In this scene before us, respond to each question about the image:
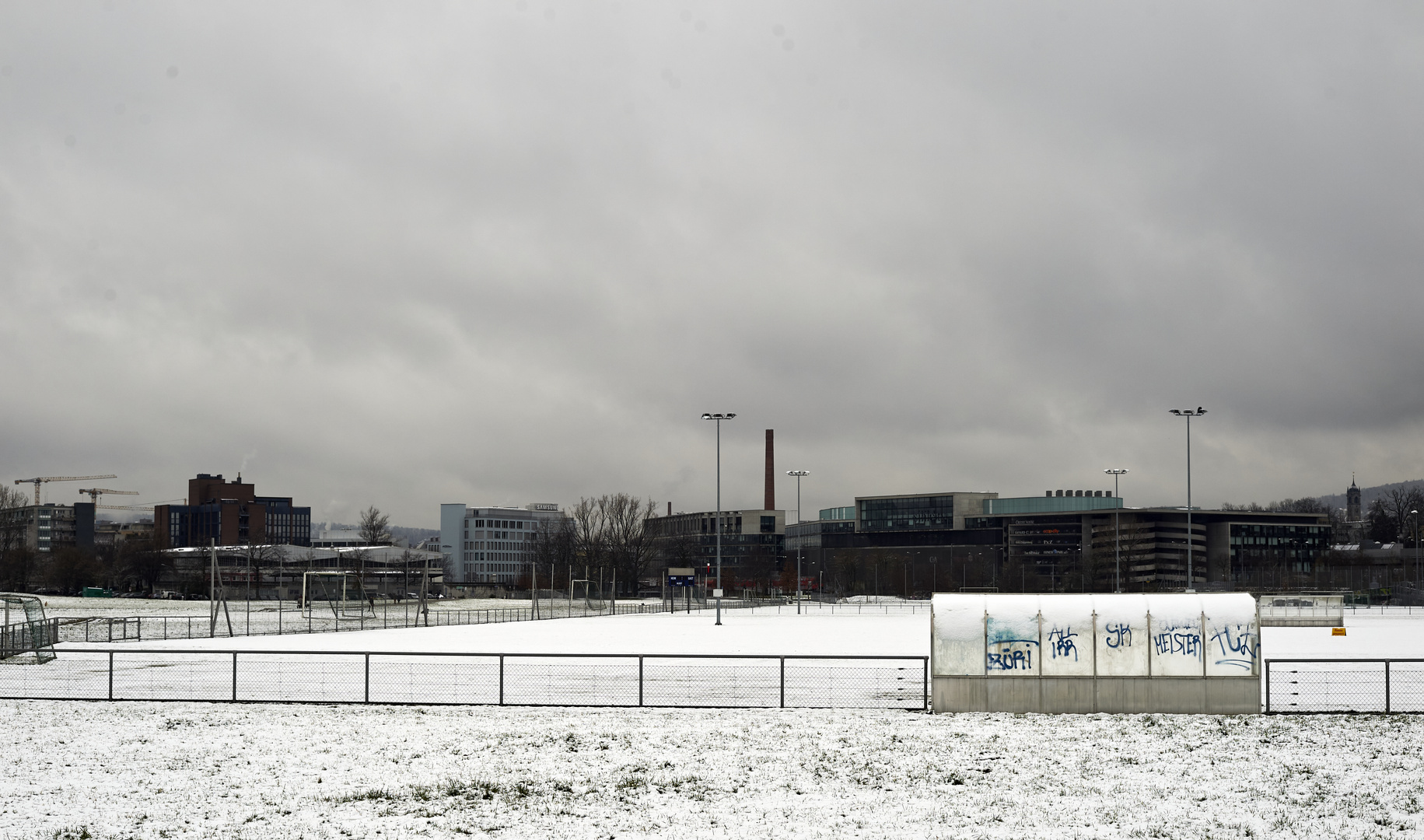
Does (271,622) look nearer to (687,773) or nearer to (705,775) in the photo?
(687,773)

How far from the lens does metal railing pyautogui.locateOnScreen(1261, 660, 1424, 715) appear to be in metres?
19.8

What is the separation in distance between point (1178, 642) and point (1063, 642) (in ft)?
5.84

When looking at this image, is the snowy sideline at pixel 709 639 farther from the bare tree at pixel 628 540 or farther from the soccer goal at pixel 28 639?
the bare tree at pixel 628 540

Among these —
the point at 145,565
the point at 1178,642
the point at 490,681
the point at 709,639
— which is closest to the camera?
the point at 1178,642

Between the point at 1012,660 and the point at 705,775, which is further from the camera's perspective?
the point at 1012,660

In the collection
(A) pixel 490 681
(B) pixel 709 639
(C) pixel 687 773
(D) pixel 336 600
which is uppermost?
(C) pixel 687 773

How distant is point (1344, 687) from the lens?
24.1 meters

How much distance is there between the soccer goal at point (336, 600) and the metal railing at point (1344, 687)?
133ft

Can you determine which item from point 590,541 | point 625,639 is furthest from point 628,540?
point 625,639

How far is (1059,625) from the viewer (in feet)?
63.5

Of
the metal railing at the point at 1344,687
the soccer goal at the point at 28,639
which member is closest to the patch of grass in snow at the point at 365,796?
the metal railing at the point at 1344,687

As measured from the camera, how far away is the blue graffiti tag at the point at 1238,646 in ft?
62.0

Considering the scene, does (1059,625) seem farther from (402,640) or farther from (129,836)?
(402,640)

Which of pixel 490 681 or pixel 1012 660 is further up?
pixel 1012 660
